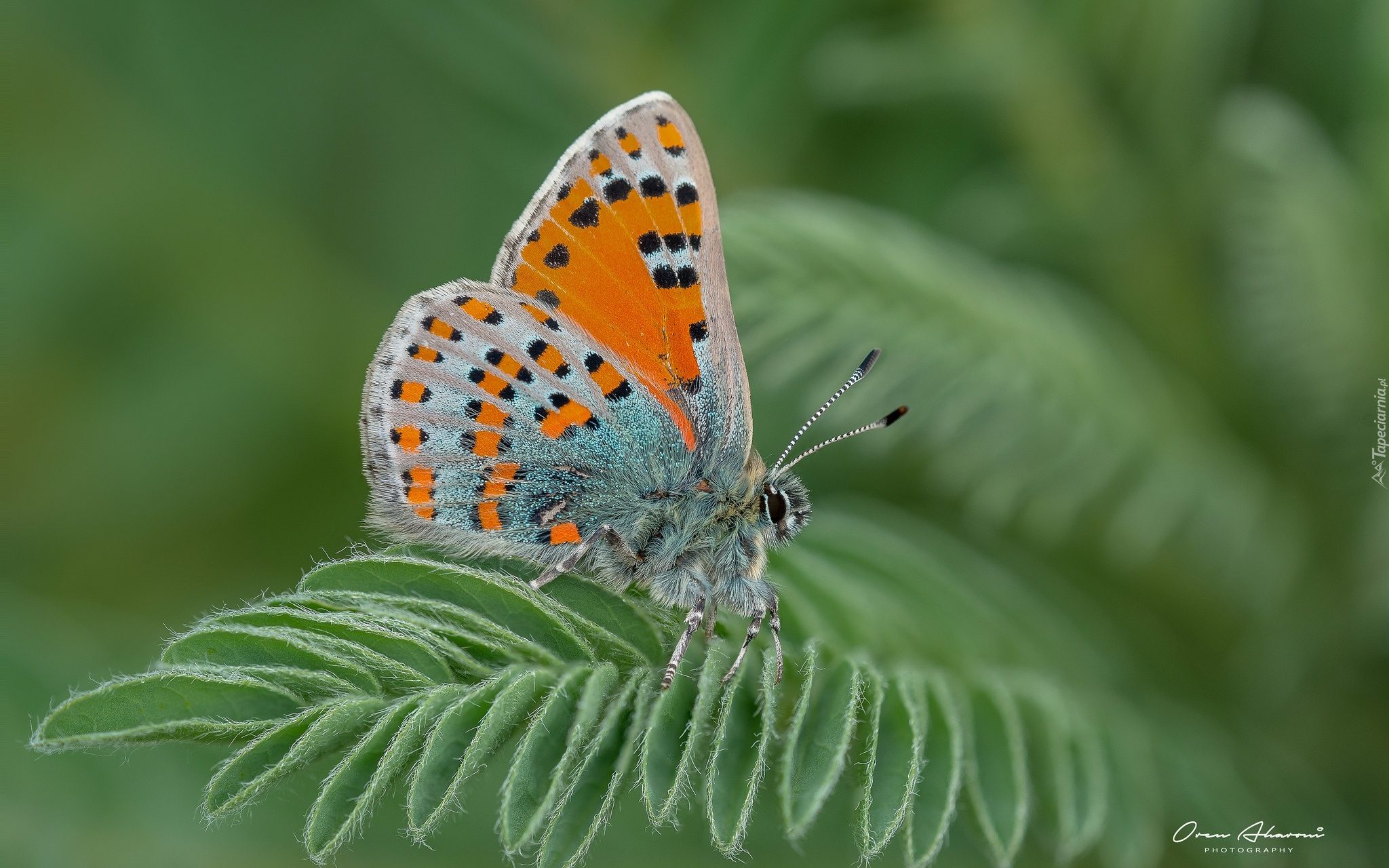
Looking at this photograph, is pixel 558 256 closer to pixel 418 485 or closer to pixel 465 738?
pixel 418 485

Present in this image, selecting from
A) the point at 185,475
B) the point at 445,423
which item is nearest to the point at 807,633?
the point at 445,423

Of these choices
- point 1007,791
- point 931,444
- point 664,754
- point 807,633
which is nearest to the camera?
point 664,754

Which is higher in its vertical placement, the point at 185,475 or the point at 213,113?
the point at 213,113

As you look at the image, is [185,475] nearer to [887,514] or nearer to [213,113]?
[213,113]

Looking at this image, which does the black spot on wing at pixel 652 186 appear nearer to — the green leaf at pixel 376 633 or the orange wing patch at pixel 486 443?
the orange wing patch at pixel 486 443

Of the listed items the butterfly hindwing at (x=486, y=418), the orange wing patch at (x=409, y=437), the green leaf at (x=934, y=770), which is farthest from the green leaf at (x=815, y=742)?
the orange wing patch at (x=409, y=437)

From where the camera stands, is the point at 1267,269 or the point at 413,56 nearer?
the point at 1267,269

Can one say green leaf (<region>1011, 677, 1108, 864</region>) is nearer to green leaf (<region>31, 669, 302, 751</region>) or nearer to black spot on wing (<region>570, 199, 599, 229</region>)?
black spot on wing (<region>570, 199, 599, 229</region>)
